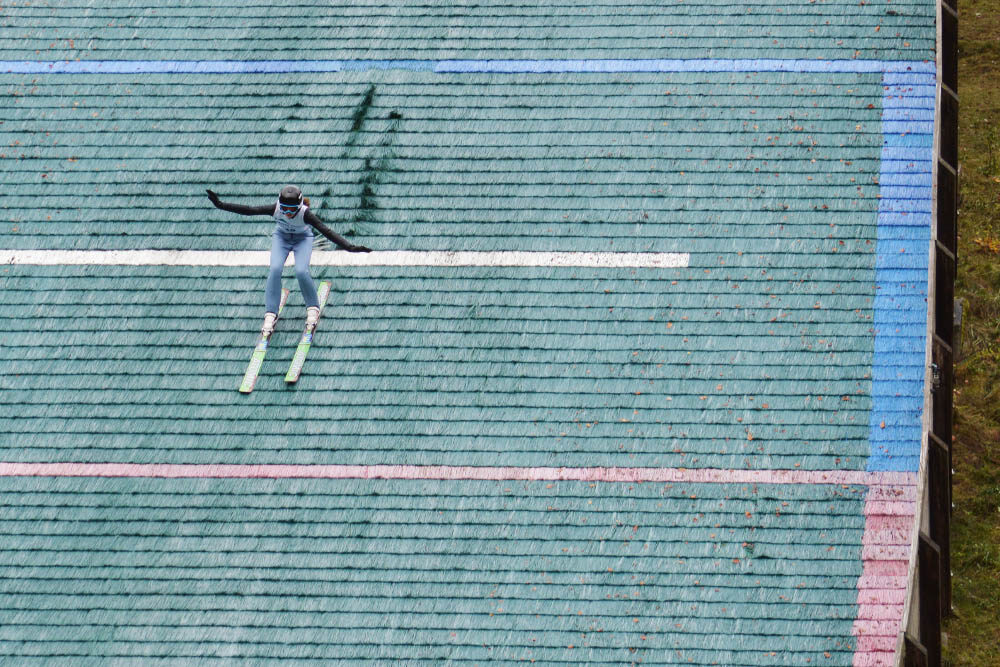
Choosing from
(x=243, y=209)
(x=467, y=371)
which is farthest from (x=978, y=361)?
(x=243, y=209)

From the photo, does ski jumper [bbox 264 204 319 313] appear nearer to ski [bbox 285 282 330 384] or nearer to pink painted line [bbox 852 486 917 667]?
ski [bbox 285 282 330 384]

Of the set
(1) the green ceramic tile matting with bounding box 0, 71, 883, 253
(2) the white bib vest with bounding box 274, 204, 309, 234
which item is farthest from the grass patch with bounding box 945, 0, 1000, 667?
(2) the white bib vest with bounding box 274, 204, 309, 234

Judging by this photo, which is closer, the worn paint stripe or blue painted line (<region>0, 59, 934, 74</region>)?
the worn paint stripe

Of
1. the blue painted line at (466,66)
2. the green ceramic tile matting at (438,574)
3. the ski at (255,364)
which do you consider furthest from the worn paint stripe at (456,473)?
the blue painted line at (466,66)

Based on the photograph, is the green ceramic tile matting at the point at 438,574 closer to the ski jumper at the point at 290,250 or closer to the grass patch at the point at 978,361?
the ski jumper at the point at 290,250

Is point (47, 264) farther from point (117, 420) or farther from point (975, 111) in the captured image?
point (975, 111)

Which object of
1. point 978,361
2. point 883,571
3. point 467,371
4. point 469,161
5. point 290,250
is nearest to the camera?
point 883,571

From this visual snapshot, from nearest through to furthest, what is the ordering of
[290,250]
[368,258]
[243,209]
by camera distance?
1. [243,209]
2. [290,250]
3. [368,258]

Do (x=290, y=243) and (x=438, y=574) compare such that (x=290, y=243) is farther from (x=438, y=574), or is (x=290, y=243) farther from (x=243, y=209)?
(x=438, y=574)
